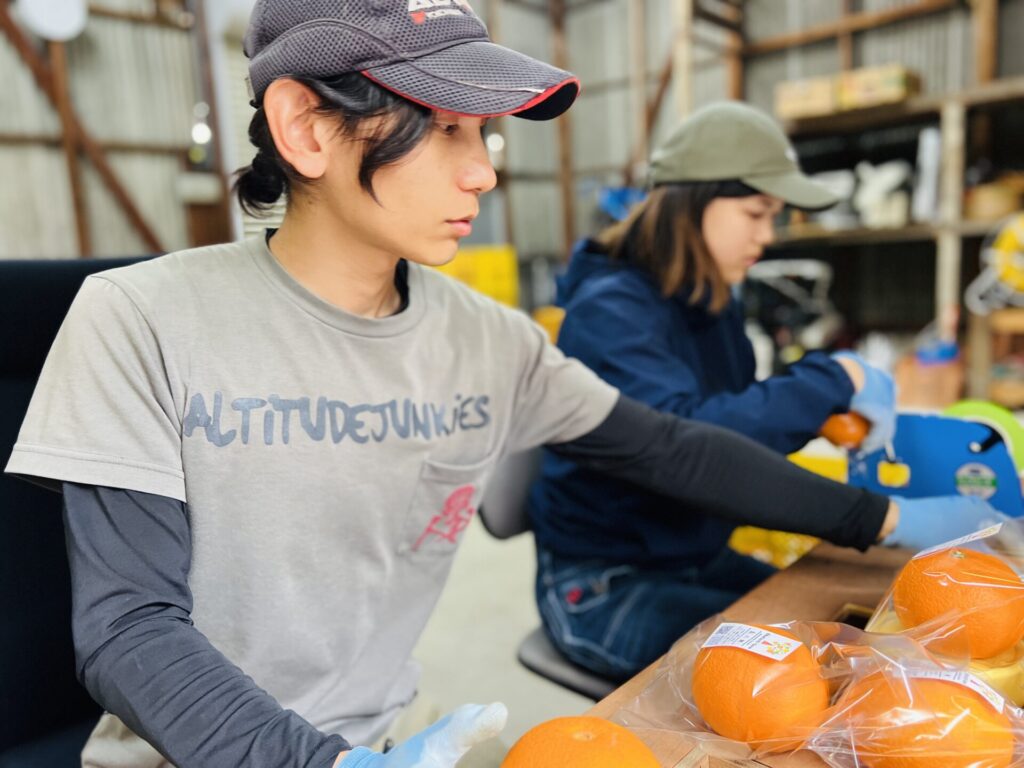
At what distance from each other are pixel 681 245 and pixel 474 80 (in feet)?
2.41

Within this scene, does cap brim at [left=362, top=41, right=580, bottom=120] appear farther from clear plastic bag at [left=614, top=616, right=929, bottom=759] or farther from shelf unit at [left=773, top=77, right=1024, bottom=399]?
shelf unit at [left=773, top=77, right=1024, bottom=399]

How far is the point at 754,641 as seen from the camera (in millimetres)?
618

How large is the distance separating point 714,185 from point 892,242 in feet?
15.0

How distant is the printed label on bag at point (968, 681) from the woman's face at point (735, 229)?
0.95m

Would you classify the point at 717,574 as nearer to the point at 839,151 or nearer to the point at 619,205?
the point at 619,205

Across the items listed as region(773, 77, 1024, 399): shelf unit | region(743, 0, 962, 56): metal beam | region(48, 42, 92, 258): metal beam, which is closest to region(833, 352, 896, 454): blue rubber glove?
region(773, 77, 1024, 399): shelf unit

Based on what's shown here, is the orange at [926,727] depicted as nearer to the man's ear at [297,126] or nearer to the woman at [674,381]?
the woman at [674,381]

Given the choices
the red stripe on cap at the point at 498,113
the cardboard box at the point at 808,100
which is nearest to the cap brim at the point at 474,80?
the red stripe on cap at the point at 498,113

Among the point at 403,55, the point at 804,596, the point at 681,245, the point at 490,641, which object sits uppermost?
the point at 403,55

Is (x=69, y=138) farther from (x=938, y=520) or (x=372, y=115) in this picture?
(x=938, y=520)

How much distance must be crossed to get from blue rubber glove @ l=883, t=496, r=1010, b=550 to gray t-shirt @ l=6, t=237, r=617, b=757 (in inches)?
15.7

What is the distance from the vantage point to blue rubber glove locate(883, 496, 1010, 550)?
97 centimetres

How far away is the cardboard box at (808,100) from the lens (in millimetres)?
4148

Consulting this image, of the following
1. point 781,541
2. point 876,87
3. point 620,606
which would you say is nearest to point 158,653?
point 620,606
